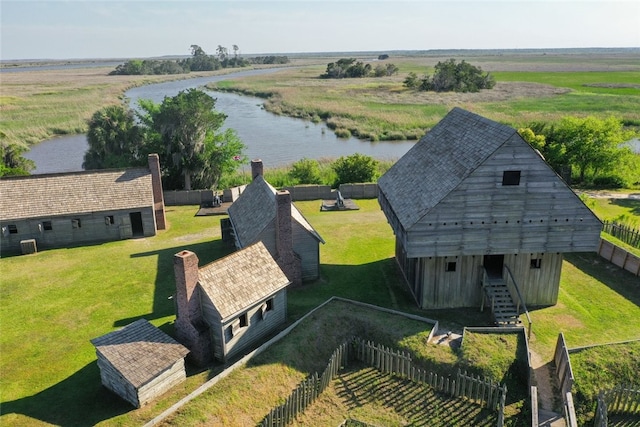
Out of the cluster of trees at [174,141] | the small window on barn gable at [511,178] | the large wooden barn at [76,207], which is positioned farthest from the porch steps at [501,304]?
the cluster of trees at [174,141]

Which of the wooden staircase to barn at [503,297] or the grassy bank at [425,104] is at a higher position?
the grassy bank at [425,104]

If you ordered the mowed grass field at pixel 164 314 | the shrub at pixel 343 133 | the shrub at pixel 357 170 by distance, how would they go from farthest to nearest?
the shrub at pixel 343 133, the shrub at pixel 357 170, the mowed grass field at pixel 164 314

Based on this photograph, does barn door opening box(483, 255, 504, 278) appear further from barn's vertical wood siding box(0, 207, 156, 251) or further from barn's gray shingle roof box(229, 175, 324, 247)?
barn's vertical wood siding box(0, 207, 156, 251)

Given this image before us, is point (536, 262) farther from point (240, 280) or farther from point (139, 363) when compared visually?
point (139, 363)

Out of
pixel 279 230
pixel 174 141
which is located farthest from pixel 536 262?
pixel 174 141

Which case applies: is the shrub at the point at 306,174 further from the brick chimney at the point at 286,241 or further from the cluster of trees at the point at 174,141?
the brick chimney at the point at 286,241

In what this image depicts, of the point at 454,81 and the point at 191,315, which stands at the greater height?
the point at 454,81
